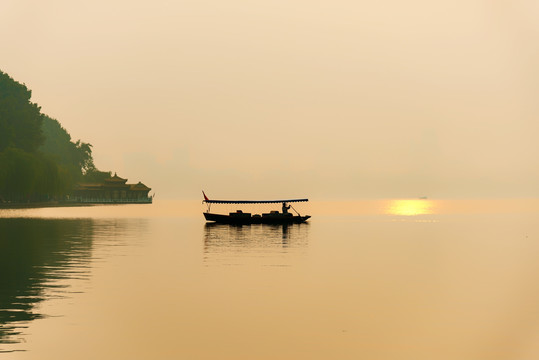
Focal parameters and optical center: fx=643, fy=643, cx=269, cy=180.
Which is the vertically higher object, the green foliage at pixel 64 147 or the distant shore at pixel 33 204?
the green foliage at pixel 64 147

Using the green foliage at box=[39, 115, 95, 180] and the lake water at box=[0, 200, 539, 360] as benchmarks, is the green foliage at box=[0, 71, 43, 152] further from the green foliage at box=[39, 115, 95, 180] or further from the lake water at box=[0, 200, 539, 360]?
the lake water at box=[0, 200, 539, 360]

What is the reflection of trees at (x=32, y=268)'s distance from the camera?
74.0 feet

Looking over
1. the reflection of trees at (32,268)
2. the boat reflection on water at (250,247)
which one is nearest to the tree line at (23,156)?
the reflection of trees at (32,268)

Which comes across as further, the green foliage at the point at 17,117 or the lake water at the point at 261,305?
the green foliage at the point at 17,117

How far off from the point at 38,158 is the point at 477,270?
332ft

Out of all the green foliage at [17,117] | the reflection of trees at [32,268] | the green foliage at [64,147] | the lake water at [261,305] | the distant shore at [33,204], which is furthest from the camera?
the green foliage at [64,147]

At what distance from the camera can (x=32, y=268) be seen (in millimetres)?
35438

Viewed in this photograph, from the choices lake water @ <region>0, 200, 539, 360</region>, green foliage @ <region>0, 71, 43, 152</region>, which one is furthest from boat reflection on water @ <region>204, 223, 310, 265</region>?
green foliage @ <region>0, 71, 43, 152</region>

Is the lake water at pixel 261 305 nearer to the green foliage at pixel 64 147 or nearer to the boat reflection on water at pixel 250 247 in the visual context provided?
the boat reflection on water at pixel 250 247

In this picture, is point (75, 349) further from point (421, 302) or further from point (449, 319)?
point (421, 302)

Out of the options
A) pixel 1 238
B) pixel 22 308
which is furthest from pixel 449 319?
pixel 1 238

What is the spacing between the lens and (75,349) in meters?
18.8

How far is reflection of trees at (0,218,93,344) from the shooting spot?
22.5 m

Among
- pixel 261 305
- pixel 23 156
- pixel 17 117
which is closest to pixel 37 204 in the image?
pixel 17 117
